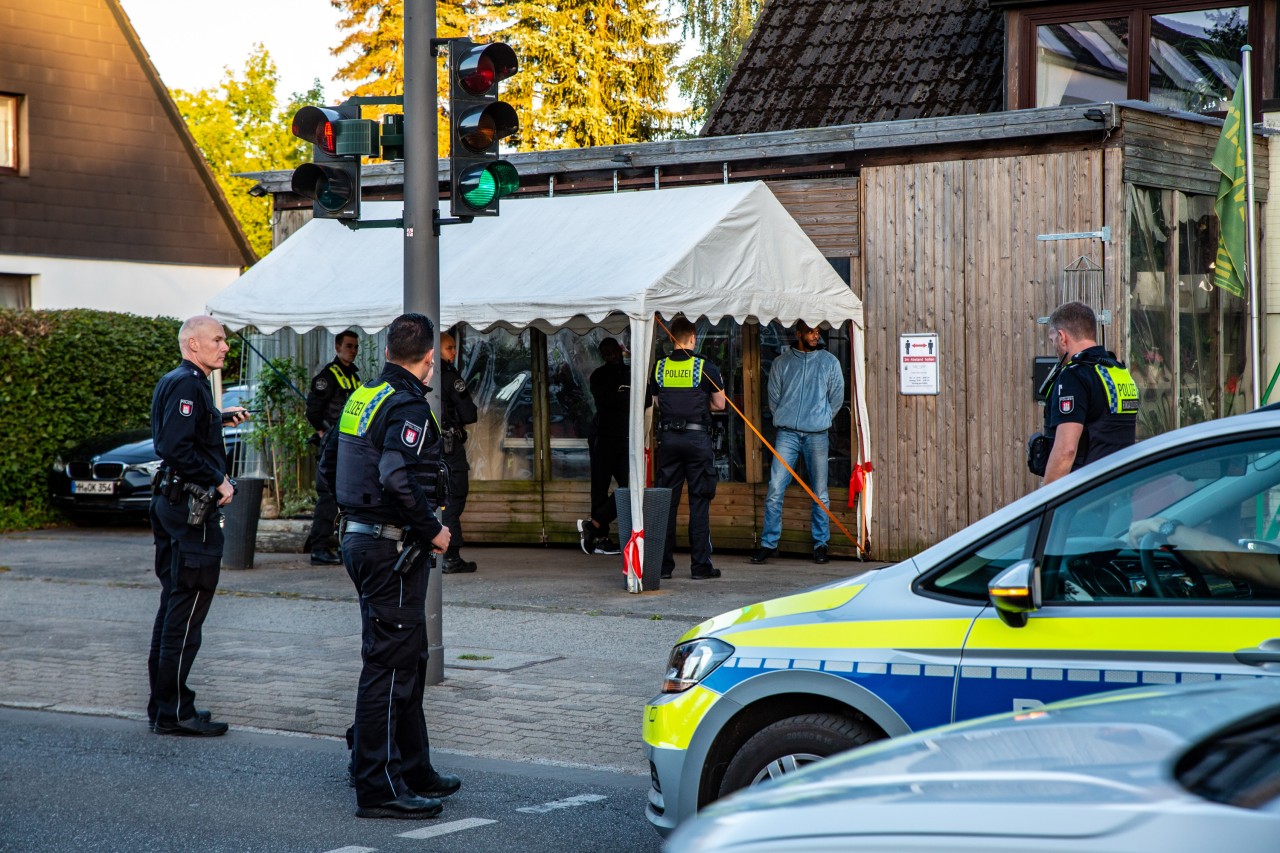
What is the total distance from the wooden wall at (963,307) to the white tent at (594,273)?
30cm

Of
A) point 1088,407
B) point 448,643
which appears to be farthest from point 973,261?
point 448,643

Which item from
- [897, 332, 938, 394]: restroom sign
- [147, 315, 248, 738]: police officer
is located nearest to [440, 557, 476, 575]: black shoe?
[897, 332, 938, 394]: restroom sign

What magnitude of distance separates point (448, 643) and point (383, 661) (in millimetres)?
3734

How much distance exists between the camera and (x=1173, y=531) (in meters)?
4.23

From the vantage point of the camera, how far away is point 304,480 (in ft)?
49.8

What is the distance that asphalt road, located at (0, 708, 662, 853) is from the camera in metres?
5.56

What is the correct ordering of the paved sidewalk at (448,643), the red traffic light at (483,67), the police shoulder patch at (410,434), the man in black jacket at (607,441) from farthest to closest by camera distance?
the man in black jacket at (607,441), the red traffic light at (483,67), the paved sidewalk at (448,643), the police shoulder patch at (410,434)

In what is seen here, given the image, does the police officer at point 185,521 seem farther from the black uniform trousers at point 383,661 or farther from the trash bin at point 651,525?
the trash bin at point 651,525

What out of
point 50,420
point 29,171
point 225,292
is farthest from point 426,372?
point 29,171

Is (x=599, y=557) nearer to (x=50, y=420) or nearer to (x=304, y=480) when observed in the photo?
(x=304, y=480)

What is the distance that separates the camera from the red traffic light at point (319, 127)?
26.8ft

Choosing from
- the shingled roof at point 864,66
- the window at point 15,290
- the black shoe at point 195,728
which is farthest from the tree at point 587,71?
the black shoe at point 195,728

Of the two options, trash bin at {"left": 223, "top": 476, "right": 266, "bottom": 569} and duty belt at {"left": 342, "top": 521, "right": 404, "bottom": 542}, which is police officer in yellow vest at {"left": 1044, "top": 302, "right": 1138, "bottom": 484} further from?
trash bin at {"left": 223, "top": 476, "right": 266, "bottom": 569}

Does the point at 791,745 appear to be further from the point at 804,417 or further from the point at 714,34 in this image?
the point at 714,34
